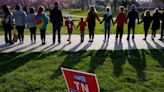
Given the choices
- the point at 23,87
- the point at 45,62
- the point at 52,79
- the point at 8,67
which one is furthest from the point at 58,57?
the point at 23,87

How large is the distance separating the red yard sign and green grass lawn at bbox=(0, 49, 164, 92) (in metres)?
3.69

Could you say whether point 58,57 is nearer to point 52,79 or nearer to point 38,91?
point 52,79

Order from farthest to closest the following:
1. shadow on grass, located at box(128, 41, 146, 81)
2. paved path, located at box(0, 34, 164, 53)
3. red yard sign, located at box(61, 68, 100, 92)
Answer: paved path, located at box(0, 34, 164, 53), shadow on grass, located at box(128, 41, 146, 81), red yard sign, located at box(61, 68, 100, 92)

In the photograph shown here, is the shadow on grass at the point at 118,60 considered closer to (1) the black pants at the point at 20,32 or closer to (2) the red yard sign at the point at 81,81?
(1) the black pants at the point at 20,32

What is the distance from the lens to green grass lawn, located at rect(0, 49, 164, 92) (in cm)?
922

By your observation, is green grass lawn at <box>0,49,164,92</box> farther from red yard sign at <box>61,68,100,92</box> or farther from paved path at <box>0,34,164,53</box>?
red yard sign at <box>61,68,100,92</box>

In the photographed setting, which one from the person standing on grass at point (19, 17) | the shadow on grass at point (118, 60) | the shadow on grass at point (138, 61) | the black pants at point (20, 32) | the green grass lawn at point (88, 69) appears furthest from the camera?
the black pants at point (20, 32)

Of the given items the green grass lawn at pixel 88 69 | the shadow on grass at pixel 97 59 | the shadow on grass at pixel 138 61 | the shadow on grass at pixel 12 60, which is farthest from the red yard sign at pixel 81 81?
the shadow on grass at pixel 97 59

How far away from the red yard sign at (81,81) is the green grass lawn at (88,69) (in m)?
3.69

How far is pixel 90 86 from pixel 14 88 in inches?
171

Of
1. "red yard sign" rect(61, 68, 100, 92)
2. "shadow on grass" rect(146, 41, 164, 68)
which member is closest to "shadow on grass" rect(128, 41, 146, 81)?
"shadow on grass" rect(146, 41, 164, 68)

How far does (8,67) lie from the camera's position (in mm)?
11352

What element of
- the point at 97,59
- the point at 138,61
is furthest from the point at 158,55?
the point at 97,59

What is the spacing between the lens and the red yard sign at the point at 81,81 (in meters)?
5.00
